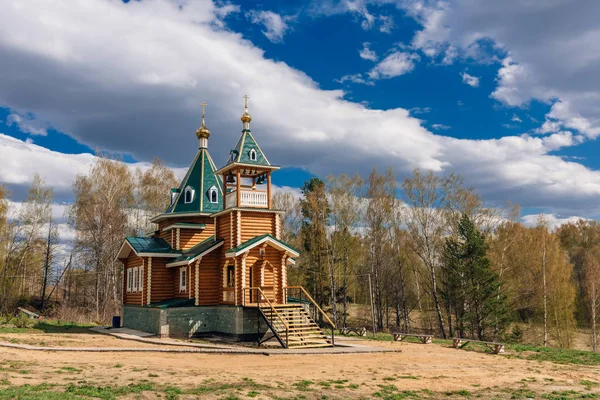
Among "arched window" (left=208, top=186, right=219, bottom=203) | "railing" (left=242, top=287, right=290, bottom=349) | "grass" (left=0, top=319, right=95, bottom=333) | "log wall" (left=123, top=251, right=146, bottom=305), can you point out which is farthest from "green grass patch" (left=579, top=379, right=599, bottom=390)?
"grass" (left=0, top=319, right=95, bottom=333)

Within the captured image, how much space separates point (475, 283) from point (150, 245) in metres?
20.2

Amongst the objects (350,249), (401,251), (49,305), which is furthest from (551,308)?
(49,305)

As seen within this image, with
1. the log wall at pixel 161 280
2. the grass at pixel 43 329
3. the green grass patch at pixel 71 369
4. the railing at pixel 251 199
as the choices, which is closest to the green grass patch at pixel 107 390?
the green grass patch at pixel 71 369

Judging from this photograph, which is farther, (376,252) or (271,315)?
(376,252)

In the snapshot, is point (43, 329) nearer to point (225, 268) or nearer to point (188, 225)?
point (188, 225)

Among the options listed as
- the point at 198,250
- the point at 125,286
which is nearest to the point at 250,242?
the point at 198,250

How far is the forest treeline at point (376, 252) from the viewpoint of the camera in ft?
106

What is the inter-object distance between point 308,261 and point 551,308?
19473 millimetres

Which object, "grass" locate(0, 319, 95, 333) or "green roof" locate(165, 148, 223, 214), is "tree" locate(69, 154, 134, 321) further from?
"green roof" locate(165, 148, 223, 214)

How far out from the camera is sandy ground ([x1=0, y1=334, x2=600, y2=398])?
11.9 meters

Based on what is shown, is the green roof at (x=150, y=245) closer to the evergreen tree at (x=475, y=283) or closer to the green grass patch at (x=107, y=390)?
the green grass patch at (x=107, y=390)

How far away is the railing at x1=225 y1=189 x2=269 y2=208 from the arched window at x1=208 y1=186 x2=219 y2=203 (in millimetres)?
3570

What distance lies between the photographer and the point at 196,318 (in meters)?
22.5

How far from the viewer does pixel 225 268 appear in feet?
74.7
